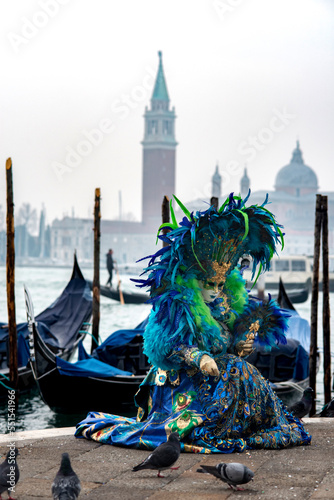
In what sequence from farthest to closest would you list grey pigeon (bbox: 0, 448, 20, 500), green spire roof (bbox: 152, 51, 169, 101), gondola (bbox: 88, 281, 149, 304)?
green spire roof (bbox: 152, 51, 169, 101)
gondola (bbox: 88, 281, 149, 304)
grey pigeon (bbox: 0, 448, 20, 500)

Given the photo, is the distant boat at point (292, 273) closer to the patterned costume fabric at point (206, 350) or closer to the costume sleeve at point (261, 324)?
the costume sleeve at point (261, 324)

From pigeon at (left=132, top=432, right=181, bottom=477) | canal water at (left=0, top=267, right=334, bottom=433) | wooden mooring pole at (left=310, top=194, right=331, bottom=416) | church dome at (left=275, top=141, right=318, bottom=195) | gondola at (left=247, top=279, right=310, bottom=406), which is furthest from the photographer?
church dome at (left=275, top=141, right=318, bottom=195)

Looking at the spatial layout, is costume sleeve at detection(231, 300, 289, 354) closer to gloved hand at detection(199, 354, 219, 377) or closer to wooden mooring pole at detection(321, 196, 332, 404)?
gloved hand at detection(199, 354, 219, 377)

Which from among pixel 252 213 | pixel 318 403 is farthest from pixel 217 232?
pixel 318 403

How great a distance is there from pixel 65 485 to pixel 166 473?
626mm

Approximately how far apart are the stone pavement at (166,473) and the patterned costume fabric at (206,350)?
88mm

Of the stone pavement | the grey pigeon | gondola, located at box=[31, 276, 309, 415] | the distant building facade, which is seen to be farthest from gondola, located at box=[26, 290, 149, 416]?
the distant building facade

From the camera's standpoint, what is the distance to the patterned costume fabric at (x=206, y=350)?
3135mm

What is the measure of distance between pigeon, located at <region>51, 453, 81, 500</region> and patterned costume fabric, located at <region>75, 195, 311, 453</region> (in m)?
0.89

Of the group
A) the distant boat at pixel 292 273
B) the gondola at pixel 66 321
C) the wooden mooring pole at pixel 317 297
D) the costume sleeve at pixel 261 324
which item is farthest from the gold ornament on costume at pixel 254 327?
the distant boat at pixel 292 273

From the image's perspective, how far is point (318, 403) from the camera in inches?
317

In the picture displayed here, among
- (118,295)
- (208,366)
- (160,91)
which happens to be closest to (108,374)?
(208,366)

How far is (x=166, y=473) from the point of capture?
109 inches

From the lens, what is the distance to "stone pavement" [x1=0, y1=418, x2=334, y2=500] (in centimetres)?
249
